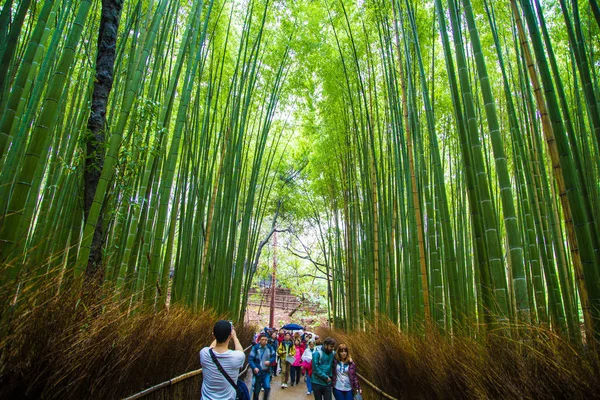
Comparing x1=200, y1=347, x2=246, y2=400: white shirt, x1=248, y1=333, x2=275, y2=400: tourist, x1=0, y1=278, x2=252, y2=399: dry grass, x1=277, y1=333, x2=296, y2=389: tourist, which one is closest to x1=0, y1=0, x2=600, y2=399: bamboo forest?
x1=0, y1=278, x2=252, y2=399: dry grass

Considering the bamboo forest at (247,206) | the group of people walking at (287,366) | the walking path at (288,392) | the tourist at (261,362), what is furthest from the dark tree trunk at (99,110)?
the walking path at (288,392)

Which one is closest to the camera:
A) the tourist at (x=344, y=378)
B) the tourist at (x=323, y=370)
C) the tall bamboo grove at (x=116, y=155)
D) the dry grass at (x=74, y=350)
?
the dry grass at (x=74, y=350)

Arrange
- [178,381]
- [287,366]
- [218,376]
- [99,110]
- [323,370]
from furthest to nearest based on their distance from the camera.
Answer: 1. [287,366]
2. [323,370]
3. [178,381]
4. [99,110]
5. [218,376]

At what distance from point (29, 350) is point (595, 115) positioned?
7.41 ft

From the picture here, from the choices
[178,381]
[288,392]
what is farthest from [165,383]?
[288,392]

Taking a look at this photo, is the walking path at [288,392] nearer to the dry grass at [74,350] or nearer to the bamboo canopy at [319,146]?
the bamboo canopy at [319,146]

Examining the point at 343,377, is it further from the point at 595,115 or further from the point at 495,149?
the point at 595,115

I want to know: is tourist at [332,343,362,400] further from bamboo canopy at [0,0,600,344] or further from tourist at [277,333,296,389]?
tourist at [277,333,296,389]

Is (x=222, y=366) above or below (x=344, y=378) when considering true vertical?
above

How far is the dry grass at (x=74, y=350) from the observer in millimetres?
978

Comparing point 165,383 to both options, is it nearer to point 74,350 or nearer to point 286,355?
point 74,350

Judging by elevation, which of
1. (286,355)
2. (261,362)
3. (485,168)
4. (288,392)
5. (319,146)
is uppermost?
(319,146)

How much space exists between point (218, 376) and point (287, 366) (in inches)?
170

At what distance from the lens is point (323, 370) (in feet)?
9.82
